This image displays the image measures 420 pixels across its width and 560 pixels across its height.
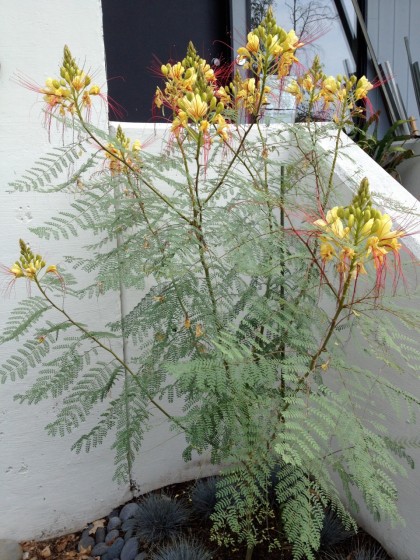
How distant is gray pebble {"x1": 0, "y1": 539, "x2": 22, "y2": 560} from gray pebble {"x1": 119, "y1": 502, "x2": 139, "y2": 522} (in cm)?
47

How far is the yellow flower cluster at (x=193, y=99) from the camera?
151 cm

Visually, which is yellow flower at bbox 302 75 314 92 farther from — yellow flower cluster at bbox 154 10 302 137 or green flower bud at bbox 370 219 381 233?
green flower bud at bbox 370 219 381 233

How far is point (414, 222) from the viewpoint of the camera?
7.00ft

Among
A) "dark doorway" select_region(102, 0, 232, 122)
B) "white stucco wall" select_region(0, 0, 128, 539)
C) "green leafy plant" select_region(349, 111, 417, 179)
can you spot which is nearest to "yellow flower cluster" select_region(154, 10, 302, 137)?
"white stucco wall" select_region(0, 0, 128, 539)

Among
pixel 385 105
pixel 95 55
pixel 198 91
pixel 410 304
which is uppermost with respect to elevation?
pixel 385 105

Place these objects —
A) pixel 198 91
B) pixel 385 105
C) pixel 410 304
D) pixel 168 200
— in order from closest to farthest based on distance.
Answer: pixel 198 91 → pixel 168 200 → pixel 410 304 → pixel 385 105

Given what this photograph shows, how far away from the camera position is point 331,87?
201 centimetres

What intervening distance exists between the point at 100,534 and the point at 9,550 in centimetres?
40

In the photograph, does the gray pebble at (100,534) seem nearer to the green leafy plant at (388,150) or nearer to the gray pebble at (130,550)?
the gray pebble at (130,550)

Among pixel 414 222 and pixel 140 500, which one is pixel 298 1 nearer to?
pixel 414 222

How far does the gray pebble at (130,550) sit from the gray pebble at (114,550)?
0.11 feet

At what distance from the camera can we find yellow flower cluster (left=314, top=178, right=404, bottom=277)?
1.23 meters

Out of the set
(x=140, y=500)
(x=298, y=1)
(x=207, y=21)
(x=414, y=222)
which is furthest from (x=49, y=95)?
(x=298, y=1)

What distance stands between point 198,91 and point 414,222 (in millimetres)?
1056
